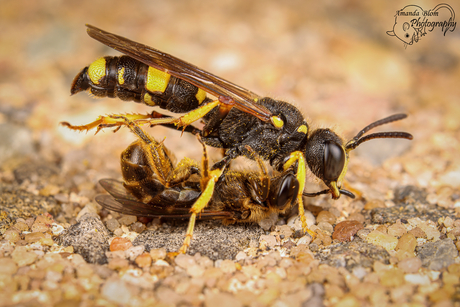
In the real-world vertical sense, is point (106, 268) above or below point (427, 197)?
below

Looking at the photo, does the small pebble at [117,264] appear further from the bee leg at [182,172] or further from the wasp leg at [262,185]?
the wasp leg at [262,185]

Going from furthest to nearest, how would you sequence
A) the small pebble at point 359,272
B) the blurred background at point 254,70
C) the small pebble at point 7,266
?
the blurred background at point 254,70 < the small pebble at point 359,272 < the small pebble at point 7,266

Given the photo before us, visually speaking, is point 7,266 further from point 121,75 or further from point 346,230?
point 346,230

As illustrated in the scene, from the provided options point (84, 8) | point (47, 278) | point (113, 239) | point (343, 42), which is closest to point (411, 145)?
point (343, 42)

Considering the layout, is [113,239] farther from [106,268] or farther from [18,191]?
[18,191]

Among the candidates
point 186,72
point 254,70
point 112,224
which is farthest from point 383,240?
point 254,70

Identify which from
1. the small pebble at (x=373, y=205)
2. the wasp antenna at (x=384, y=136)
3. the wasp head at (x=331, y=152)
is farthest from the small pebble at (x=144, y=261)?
the small pebble at (x=373, y=205)
